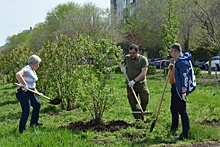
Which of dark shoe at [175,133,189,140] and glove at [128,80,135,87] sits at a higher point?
glove at [128,80,135,87]

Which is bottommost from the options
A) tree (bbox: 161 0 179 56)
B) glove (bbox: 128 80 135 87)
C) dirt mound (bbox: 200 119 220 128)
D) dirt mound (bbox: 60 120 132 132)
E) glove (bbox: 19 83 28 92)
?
dirt mound (bbox: 200 119 220 128)

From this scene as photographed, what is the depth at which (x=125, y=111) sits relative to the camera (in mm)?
8445

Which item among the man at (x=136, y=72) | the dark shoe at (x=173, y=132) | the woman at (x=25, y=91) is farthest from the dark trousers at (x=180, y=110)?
the woman at (x=25, y=91)

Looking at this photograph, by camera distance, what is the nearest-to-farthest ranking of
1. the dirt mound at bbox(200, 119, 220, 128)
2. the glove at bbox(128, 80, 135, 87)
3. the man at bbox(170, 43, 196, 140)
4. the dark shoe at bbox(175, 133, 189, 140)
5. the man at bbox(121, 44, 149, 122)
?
1. the man at bbox(170, 43, 196, 140)
2. the dark shoe at bbox(175, 133, 189, 140)
3. the glove at bbox(128, 80, 135, 87)
4. the man at bbox(121, 44, 149, 122)
5. the dirt mound at bbox(200, 119, 220, 128)

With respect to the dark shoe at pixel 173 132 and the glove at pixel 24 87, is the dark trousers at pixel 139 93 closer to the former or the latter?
the dark shoe at pixel 173 132

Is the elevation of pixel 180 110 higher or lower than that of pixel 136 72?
lower

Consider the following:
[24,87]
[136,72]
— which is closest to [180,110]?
[136,72]

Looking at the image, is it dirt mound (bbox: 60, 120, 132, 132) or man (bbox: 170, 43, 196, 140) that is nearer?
man (bbox: 170, 43, 196, 140)

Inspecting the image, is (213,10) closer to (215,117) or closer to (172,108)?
(215,117)

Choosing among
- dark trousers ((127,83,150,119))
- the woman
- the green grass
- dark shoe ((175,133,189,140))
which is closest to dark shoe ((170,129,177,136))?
the green grass

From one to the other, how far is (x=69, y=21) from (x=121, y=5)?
53.0 m

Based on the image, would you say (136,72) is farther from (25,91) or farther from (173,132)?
(25,91)

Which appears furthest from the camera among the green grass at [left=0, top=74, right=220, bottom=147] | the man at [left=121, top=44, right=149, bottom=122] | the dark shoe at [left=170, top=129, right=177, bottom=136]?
the man at [left=121, top=44, right=149, bottom=122]

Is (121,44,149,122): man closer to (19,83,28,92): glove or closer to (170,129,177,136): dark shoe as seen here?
(170,129,177,136): dark shoe
